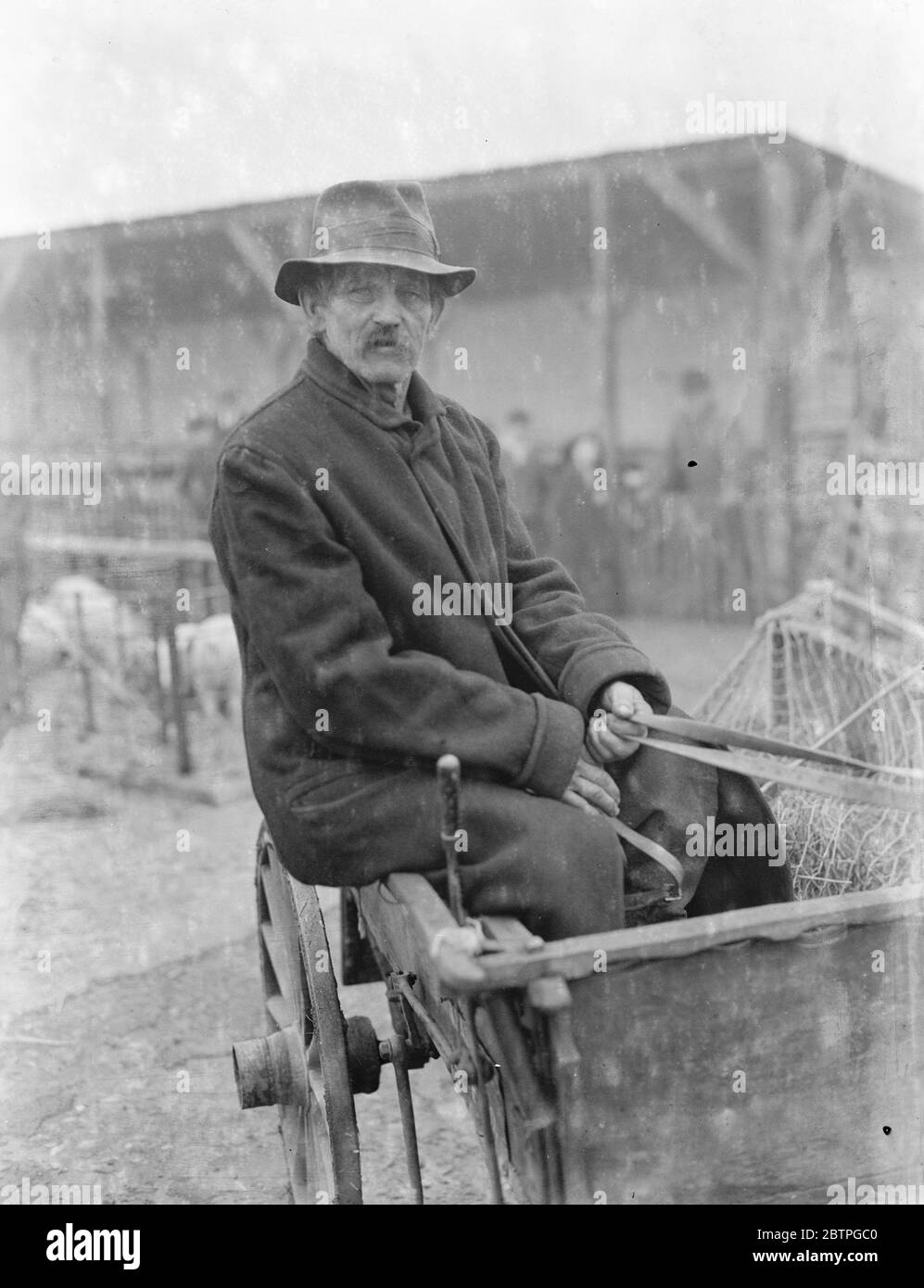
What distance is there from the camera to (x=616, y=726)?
1998 millimetres

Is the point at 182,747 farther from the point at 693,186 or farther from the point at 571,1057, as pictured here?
the point at 693,186

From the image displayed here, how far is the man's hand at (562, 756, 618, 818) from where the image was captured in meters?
1.85

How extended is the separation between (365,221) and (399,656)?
0.73 meters

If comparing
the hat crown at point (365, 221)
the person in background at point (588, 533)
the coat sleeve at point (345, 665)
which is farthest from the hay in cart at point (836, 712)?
the person in background at point (588, 533)

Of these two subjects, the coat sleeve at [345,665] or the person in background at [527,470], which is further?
the person in background at [527,470]

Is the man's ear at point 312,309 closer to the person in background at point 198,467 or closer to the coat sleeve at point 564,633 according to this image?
the coat sleeve at point 564,633

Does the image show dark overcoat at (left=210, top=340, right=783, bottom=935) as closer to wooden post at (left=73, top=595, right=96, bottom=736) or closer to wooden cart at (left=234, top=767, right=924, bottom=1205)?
wooden cart at (left=234, top=767, right=924, bottom=1205)

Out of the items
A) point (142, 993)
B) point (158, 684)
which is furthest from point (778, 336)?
point (142, 993)

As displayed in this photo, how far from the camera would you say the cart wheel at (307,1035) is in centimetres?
187

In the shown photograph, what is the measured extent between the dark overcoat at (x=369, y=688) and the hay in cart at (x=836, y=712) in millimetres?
660

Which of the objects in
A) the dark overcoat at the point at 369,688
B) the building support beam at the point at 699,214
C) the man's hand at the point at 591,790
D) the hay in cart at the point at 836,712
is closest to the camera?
the dark overcoat at the point at 369,688

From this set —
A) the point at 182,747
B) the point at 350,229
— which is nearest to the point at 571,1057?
the point at 350,229

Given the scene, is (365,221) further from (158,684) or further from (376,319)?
(158,684)

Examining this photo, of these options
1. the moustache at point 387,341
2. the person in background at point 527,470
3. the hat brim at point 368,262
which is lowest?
the moustache at point 387,341
